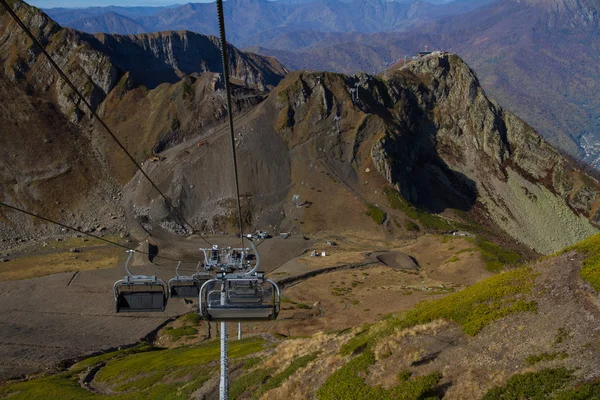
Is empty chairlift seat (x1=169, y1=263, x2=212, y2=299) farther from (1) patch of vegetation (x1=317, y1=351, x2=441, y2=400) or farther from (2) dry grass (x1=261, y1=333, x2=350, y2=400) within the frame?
(1) patch of vegetation (x1=317, y1=351, x2=441, y2=400)

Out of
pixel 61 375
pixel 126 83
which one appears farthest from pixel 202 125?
pixel 61 375

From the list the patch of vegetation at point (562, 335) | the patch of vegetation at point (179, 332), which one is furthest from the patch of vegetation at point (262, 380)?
the patch of vegetation at point (179, 332)

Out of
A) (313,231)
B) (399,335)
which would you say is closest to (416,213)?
(313,231)

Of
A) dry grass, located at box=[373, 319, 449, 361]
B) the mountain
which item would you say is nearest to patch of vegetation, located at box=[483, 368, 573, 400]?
dry grass, located at box=[373, 319, 449, 361]

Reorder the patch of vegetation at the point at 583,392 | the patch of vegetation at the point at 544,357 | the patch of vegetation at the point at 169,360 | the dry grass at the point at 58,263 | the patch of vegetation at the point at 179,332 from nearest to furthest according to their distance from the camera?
the patch of vegetation at the point at 583,392 → the patch of vegetation at the point at 544,357 → the patch of vegetation at the point at 169,360 → the patch of vegetation at the point at 179,332 → the dry grass at the point at 58,263

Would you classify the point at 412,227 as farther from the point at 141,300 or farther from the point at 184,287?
the point at 141,300

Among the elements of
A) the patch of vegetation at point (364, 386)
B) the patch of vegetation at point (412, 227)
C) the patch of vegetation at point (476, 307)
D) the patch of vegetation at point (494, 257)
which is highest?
the patch of vegetation at point (412, 227)

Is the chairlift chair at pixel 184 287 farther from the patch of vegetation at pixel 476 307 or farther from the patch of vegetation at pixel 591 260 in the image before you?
the patch of vegetation at pixel 591 260
